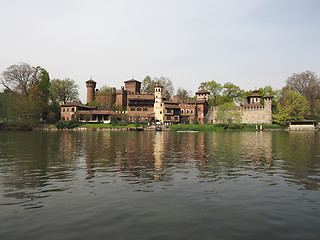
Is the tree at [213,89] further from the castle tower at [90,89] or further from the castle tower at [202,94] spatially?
the castle tower at [90,89]

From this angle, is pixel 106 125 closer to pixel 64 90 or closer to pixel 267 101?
pixel 64 90

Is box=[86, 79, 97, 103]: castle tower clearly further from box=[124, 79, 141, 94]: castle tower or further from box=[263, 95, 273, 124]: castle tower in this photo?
box=[263, 95, 273, 124]: castle tower

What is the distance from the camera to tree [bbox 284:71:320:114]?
87188 mm

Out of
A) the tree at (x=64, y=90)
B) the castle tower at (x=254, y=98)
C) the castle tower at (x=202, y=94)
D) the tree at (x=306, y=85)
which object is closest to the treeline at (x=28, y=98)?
the tree at (x=64, y=90)

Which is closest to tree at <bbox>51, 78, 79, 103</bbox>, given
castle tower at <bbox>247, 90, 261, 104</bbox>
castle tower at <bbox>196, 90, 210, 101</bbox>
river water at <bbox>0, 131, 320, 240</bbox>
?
castle tower at <bbox>196, 90, 210, 101</bbox>

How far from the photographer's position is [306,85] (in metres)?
90.8

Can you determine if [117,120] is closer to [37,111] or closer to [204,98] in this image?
[37,111]

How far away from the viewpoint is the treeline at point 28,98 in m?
64.2

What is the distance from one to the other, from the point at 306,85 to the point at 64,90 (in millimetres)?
96129

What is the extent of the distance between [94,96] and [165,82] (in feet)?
105

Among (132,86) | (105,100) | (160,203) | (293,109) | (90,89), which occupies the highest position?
(132,86)

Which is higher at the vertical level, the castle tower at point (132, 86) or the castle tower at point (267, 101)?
the castle tower at point (132, 86)

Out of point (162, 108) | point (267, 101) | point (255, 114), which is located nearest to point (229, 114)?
point (255, 114)

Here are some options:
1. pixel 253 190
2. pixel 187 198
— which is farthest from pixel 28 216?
pixel 253 190
